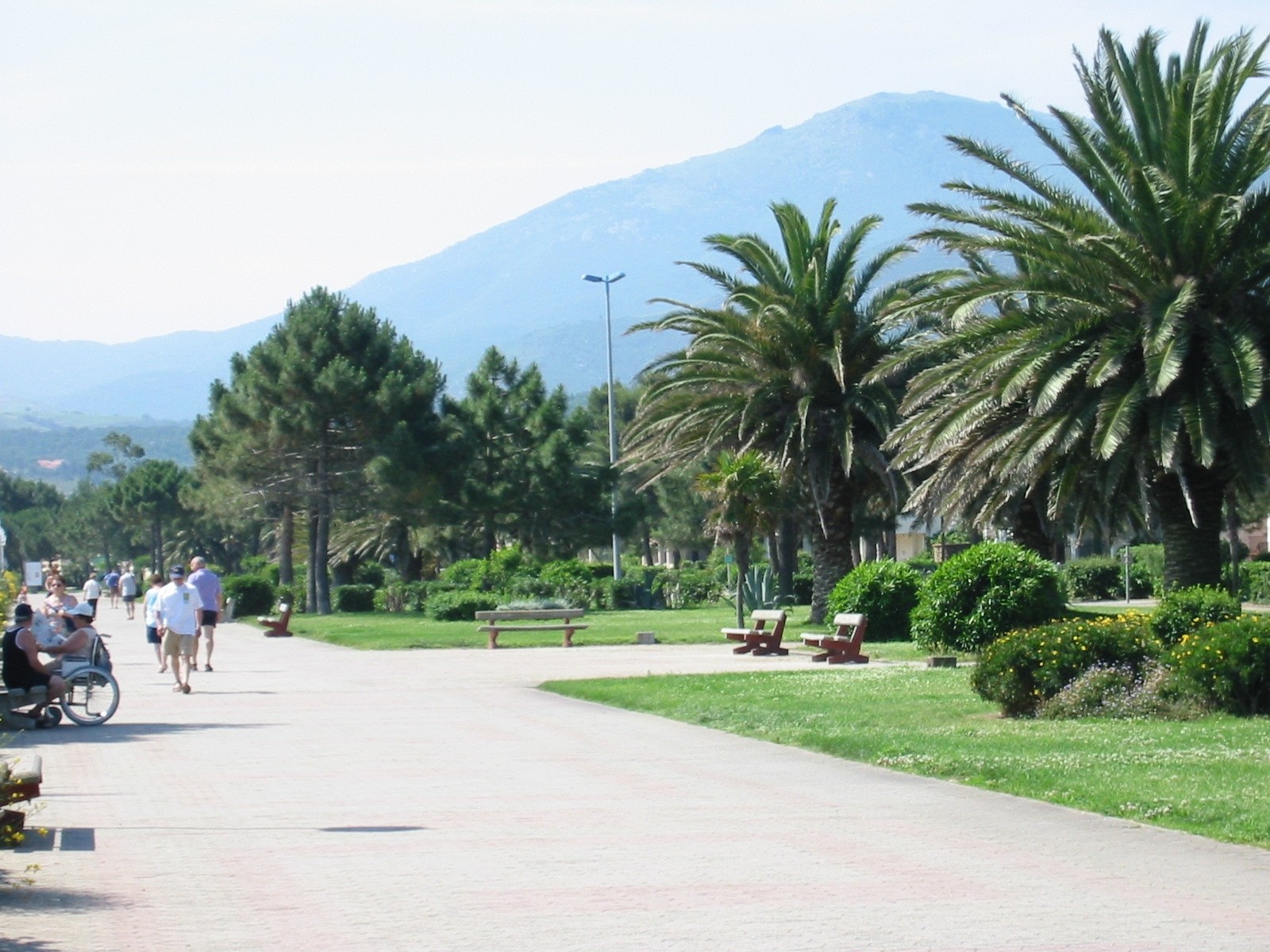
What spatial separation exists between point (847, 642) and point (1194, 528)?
5229 mm

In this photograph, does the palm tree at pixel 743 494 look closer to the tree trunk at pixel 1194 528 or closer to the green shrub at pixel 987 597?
the green shrub at pixel 987 597

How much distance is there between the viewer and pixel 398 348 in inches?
2181

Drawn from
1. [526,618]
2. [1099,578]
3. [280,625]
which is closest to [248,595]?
[280,625]

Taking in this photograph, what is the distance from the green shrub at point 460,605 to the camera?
140 ft

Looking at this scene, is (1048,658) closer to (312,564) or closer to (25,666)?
(25,666)

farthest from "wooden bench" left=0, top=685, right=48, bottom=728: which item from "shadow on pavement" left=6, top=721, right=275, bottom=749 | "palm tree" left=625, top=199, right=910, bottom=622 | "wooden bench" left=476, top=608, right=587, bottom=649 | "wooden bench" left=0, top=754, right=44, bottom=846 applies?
"palm tree" left=625, top=199, right=910, bottom=622

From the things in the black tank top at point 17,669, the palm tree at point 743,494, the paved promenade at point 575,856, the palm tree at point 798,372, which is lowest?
the paved promenade at point 575,856

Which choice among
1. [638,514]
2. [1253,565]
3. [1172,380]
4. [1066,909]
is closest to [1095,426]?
[1172,380]

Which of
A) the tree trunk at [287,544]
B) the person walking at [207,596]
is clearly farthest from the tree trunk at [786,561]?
the person walking at [207,596]

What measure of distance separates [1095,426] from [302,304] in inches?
1505

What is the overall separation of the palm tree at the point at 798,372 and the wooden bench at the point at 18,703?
18.5m

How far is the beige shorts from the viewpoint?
20891 millimetres

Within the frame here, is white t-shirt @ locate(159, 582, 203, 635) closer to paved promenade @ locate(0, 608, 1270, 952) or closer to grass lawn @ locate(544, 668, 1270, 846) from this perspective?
grass lawn @ locate(544, 668, 1270, 846)

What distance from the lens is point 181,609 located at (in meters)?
21.0
